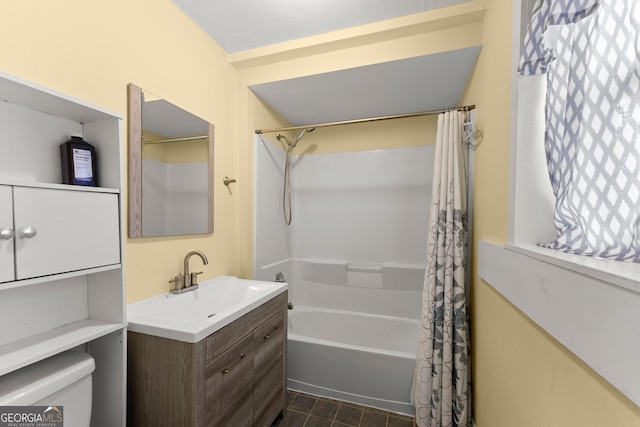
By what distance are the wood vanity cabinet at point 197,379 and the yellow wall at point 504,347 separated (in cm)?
110

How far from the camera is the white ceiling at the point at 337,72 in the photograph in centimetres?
146

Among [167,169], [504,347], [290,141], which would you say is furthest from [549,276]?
[290,141]

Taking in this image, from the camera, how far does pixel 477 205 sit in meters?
1.48

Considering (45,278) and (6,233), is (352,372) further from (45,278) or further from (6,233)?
(6,233)

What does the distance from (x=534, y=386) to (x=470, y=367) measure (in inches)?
34.7

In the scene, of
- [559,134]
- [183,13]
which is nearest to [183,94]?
[183,13]

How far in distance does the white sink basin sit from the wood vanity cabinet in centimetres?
4

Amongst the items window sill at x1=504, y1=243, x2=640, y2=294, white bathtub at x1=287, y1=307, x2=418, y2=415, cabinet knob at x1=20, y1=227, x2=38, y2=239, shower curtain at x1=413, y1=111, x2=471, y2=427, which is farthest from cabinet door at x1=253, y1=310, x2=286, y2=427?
window sill at x1=504, y1=243, x2=640, y2=294

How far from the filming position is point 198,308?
55.7 inches

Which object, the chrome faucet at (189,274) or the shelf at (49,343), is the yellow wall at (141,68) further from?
the shelf at (49,343)

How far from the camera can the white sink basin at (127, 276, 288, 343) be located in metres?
0.98

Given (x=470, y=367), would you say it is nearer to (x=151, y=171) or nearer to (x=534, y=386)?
(x=534, y=386)

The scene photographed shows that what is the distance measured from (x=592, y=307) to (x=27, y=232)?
1370mm

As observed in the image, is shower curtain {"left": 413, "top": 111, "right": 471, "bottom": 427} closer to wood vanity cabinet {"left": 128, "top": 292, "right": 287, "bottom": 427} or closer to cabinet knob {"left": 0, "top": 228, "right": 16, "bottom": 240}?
wood vanity cabinet {"left": 128, "top": 292, "right": 287, "bottom": 427}
